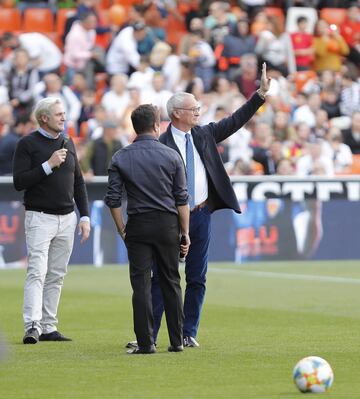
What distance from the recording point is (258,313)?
14625 millimetres

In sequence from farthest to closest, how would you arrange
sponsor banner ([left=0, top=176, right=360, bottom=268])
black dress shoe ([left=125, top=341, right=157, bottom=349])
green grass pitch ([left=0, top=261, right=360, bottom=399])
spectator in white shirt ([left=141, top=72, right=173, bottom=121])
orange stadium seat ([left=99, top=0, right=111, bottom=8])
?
orange stadium seat ([left=99, top=0, right=111, bottom=8]), spectator in white shirt ([left=141, top=72, right=173, bottom=121]), sponsor banner ([left=0, top=176, right=360, bottom=268]), black dress shoe ([left=125, top=341, right=157, bottom=349]), green grass pitch ([left=0, top=261, right=360, bottom=399])

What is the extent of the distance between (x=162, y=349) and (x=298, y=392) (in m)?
2.65

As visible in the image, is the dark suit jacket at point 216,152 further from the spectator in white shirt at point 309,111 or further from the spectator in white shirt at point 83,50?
the spectator in white shirt at point 309,111

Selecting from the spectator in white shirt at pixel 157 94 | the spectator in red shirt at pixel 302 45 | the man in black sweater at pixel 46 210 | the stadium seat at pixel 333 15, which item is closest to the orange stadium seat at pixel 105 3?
the spectator in red shirt at pixel 302 45

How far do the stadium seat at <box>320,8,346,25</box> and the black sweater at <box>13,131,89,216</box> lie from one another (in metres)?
19.6

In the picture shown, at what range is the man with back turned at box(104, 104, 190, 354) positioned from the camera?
1073 centimetres

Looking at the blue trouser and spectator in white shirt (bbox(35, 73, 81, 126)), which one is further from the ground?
spectator in white shirt (bbox(35, 73, 81, 126))

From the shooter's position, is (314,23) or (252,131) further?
(314,23)

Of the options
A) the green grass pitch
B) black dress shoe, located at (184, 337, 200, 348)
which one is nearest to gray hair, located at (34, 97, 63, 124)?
the green grass pitch

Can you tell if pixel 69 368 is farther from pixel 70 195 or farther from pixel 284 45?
pixel 284 45

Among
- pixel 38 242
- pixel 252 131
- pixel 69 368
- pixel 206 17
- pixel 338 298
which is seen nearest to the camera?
pixel 69 368

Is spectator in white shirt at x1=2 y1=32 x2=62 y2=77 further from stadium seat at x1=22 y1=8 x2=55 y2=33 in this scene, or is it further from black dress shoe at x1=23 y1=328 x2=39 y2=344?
black dress shoe at x1=23 y1=328 x2=39 y2=344

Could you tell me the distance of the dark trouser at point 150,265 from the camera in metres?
10.7

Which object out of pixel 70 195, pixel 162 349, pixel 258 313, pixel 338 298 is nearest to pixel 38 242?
pixel 70 195
